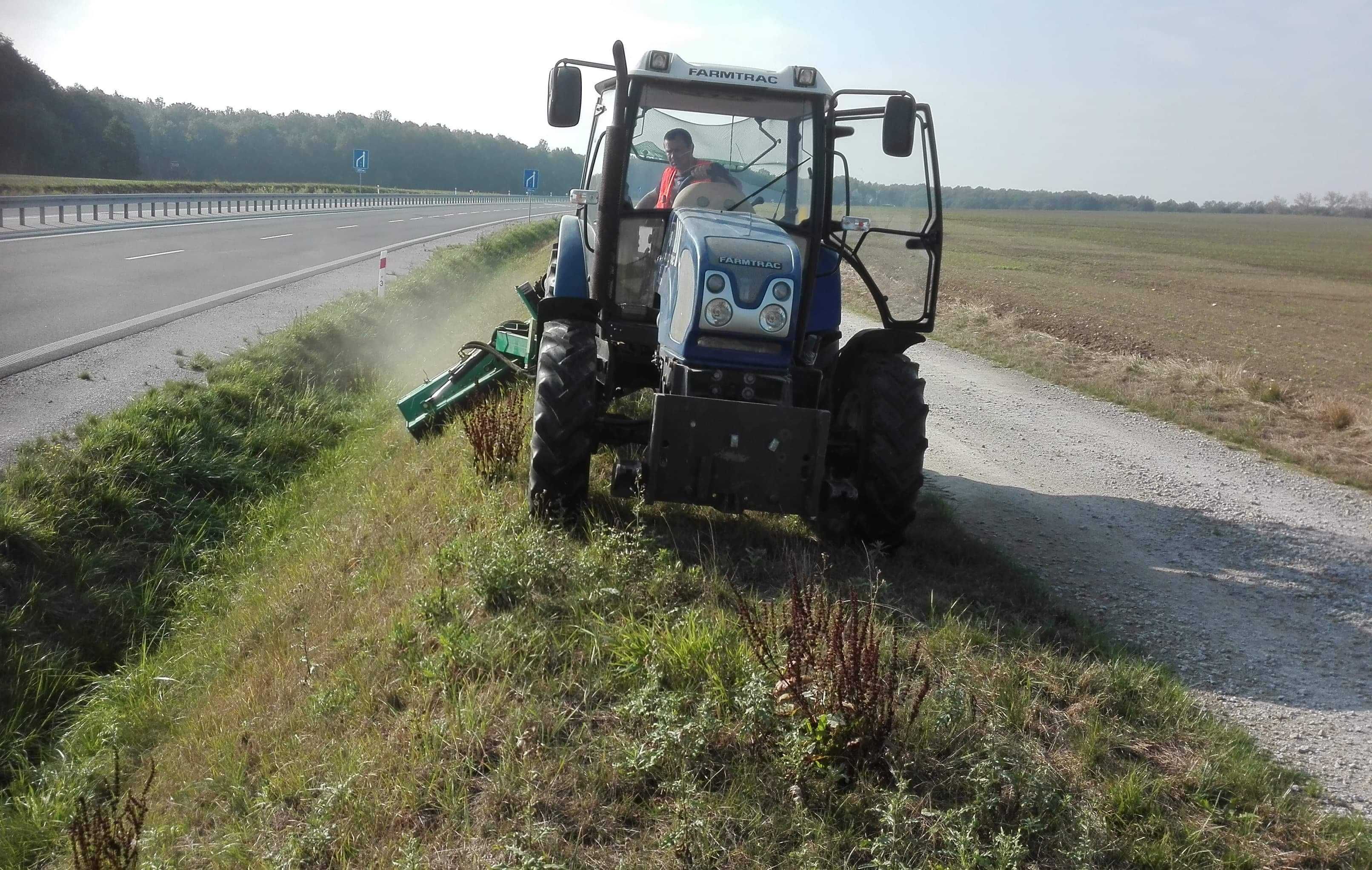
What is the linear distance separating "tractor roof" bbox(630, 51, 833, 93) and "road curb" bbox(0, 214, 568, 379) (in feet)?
23.1

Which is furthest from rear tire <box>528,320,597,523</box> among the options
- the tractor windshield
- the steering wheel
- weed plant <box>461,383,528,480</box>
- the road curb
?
the road curb

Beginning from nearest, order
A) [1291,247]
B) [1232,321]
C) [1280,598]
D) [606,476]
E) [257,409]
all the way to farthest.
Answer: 1. [1280,598]
2. [606,476]
3. [257,409]
4. [1232,321]
5. [1291,247]

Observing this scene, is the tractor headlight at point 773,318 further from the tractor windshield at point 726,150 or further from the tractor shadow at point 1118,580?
the tractor windshield at point 726,150

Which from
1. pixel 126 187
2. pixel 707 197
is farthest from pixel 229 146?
Answer: pixel 707 197

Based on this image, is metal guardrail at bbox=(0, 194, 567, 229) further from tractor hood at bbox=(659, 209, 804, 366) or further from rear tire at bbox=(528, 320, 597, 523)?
tractor hood at bbox=(659, 209, 804, 366)

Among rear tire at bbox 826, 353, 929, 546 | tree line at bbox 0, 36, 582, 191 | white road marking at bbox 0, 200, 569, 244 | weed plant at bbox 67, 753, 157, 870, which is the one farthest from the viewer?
tree line at bbox 0, 36, 582, 191

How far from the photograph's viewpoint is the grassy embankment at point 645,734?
11.0 feet

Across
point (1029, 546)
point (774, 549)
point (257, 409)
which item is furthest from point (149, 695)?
point (1029, 546)

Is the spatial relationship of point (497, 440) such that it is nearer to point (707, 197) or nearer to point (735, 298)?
point (707, 197)

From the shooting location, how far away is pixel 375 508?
6965mm

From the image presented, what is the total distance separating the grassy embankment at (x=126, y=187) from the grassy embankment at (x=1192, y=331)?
24785mm

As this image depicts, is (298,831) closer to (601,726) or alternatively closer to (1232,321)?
(601,726)

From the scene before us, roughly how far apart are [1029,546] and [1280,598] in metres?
1.47

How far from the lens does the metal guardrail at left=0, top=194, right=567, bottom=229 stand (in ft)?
83.0
